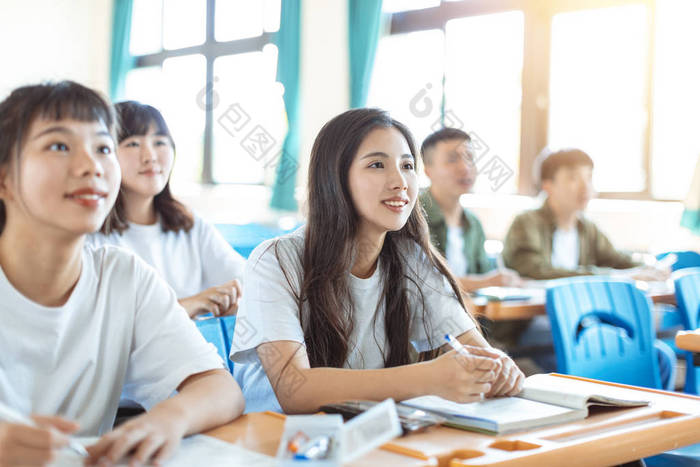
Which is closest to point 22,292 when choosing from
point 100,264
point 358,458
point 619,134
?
point 100,264

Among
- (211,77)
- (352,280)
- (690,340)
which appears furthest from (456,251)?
(211,77)

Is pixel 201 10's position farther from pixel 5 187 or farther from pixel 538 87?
pixel 5 187

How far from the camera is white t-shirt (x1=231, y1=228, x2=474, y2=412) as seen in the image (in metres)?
1.55

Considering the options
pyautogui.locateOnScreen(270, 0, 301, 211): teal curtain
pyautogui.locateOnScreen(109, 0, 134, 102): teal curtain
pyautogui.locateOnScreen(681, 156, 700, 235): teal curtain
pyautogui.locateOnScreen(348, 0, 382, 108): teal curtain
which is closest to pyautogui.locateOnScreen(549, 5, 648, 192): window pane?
pyautogui.locateOnScreen(681, 156, 700, 235): teal curtain

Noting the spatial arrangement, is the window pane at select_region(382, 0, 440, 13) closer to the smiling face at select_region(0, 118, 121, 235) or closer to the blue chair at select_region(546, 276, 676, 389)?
the blue chair at select_region(546, 276, 676, 389)

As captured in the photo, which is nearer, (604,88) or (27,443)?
(27,443)

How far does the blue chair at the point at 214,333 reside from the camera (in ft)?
5.77

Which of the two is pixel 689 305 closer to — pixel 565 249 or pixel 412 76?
pixel 565 249

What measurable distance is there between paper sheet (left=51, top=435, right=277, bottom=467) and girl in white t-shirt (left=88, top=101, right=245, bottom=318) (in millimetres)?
1328

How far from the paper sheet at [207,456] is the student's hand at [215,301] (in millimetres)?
1174

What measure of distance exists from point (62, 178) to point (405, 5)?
4892 millimetres

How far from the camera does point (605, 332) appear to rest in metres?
2.25

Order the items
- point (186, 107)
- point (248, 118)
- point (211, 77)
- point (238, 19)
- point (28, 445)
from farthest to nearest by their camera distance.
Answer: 1. point (186, 107)
2. point (211, 77)
3. point (238, 19)
4. point (248, 118)
5. point (28, 445)

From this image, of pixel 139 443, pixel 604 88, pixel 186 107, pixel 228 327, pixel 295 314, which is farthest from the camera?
pixel 186 107
